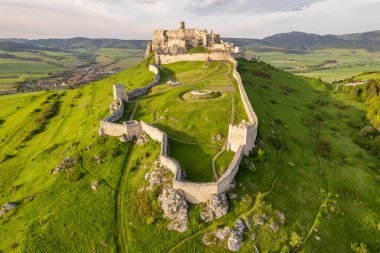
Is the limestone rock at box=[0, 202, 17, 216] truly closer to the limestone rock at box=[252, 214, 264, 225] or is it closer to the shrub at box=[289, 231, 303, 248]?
the limestone rock at box=[252, 214, 264, 225]

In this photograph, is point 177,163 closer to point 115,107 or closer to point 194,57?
point 115,107

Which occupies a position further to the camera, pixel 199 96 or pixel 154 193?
pixel 199 96

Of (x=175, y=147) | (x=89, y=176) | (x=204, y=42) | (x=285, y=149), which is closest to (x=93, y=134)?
(x=89, y=176)

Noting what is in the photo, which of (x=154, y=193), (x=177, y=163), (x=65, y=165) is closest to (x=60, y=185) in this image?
(x=65, y=165)

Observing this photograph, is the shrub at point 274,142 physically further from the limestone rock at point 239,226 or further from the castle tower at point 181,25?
the castle tower at point 181,25

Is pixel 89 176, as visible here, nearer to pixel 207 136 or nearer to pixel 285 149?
pixel 207 136
